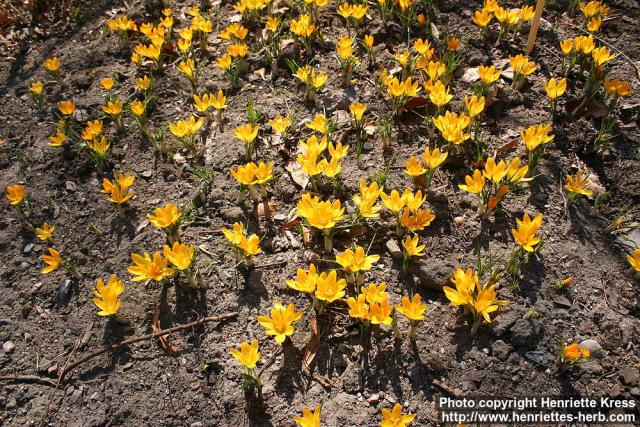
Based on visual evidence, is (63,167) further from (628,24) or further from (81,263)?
(628,24)

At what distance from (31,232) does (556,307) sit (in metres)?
3.16

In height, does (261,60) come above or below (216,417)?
above

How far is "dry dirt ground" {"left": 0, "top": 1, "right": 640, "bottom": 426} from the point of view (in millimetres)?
2334

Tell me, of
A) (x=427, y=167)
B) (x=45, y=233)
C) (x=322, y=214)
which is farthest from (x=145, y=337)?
(x=427, y=167)

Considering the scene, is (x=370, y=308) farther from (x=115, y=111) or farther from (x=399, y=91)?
(x=115, y=111)

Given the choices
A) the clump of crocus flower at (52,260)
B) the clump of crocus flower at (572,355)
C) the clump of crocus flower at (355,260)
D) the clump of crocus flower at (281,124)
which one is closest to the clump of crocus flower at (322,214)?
the clump of crocus flower at (355,260)

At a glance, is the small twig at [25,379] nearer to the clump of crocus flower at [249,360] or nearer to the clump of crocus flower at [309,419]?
the clump of crocus flower at [249,360]

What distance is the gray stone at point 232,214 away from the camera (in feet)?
9.86

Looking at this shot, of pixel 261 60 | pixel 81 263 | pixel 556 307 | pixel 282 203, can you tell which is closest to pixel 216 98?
pixel 261 60

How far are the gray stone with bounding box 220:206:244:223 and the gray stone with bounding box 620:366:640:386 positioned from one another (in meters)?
2.14

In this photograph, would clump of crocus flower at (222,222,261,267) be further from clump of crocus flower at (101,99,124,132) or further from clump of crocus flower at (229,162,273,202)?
clump of crocus flower at (101,99,124,132)

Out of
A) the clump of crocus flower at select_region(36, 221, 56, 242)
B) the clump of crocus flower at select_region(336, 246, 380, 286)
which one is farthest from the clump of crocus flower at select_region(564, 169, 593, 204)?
the clump of crocus flower at select_region(36, 221, 56, 242)

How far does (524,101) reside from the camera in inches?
132

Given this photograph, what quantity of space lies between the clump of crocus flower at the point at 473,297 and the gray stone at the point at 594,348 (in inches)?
16.5
